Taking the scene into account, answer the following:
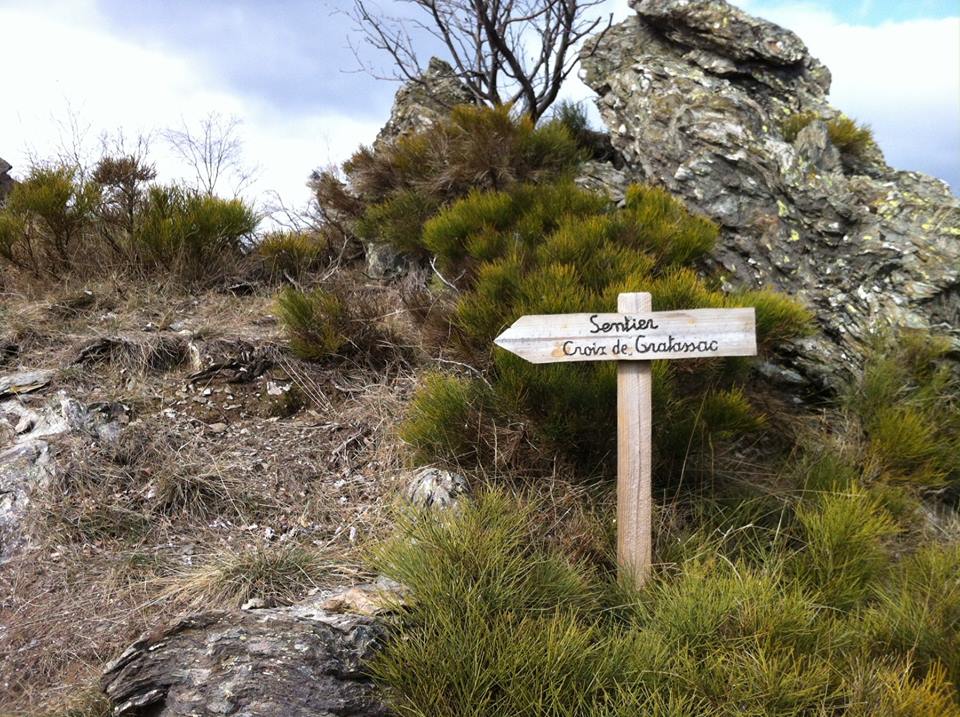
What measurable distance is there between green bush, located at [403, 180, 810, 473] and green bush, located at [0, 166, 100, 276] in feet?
10.1

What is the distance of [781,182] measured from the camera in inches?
208

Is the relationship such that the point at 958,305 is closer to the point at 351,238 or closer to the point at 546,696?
the point at 546,696

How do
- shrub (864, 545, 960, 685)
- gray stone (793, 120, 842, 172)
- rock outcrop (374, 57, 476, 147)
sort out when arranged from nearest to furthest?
1. shrub (864, 545, 960, 685)
2. gray stone (793, 120, 842, 172)
3. rock outcrop (374, 57, 476, 147)

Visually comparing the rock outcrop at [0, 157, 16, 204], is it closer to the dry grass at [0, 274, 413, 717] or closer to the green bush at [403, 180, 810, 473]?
the dry grass at [0, 274, 413, 717]

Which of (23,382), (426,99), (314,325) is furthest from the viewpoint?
(426,99)

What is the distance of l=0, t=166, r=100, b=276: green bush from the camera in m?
5.92

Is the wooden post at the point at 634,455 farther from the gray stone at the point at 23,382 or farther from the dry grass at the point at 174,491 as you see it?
the gray stone at the point at 23,382

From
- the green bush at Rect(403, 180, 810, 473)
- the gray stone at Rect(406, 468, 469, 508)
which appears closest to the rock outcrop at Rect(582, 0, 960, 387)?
the green bush at Rect(403, 180, 810, 473)

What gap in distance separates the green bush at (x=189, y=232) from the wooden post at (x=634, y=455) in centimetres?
416

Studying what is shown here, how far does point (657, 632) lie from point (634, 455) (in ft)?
2.58

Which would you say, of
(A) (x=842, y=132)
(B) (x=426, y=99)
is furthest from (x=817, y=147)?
(B) (x=426, y=99)

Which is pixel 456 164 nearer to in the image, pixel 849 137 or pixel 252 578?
pixel 849 137

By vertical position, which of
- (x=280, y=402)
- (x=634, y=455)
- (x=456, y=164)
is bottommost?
(x=634, y=455)

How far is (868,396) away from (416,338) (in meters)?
2.70
